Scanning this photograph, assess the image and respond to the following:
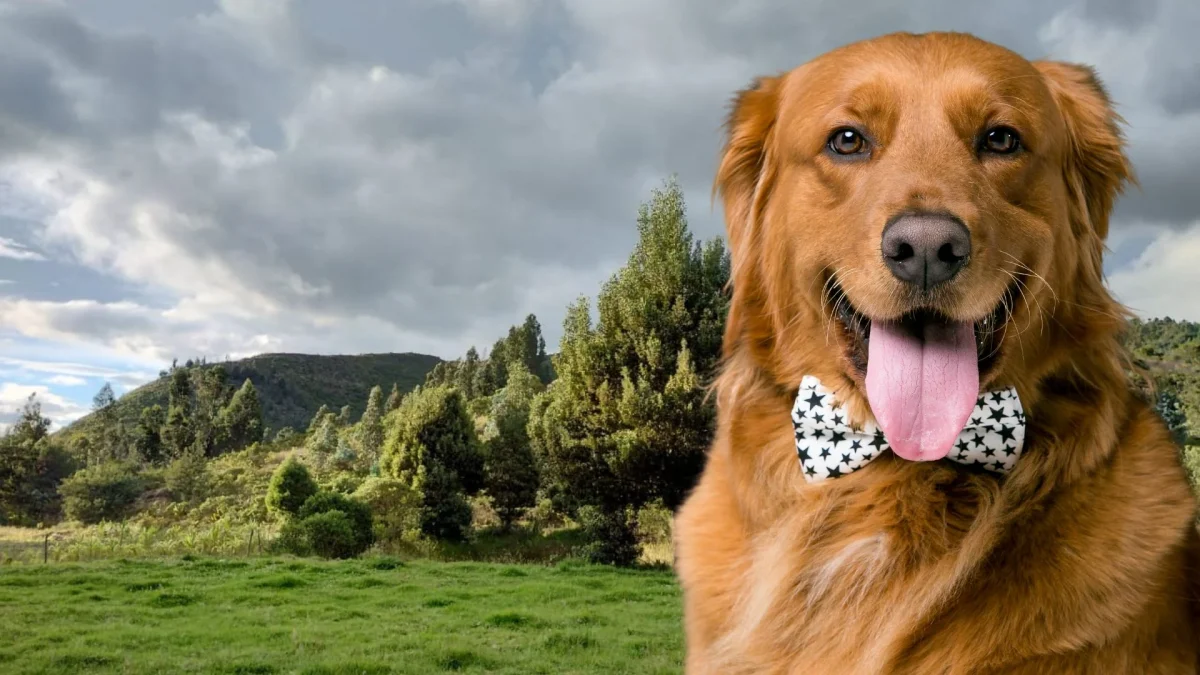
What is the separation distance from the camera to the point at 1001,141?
2.68m

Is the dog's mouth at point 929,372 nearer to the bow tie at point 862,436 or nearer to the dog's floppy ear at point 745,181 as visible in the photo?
the bow tie at point 862,436

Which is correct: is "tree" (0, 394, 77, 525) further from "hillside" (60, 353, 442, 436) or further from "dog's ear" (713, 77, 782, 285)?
"dog's ear" (713, 77, 782, 285)

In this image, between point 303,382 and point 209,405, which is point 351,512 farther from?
point 303,382

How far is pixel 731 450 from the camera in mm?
2873

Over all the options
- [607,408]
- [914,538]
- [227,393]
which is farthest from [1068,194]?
[227,393]

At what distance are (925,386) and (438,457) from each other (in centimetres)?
2056

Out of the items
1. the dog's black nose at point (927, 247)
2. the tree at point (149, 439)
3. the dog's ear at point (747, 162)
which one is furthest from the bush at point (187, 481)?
the dog's black nose at point (927, 247)

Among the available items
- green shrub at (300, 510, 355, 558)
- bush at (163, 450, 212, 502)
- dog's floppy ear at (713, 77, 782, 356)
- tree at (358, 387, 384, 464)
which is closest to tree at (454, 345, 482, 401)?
tree at (358, 387, 384, 464)

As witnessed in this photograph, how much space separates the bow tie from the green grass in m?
7.39

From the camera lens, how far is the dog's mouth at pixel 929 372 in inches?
96.4

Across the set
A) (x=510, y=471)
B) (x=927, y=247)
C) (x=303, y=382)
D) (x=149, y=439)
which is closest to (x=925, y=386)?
(x=927, y=247)

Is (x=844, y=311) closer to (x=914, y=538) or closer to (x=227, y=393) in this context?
(x=914, y=538)

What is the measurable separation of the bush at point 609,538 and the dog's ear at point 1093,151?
1736 cm

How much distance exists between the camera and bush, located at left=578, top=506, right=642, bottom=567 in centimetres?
1956
